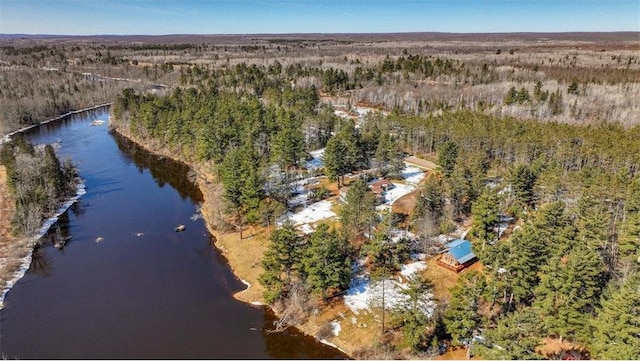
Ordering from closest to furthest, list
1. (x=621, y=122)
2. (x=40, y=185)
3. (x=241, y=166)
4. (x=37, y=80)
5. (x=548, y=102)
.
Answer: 1. (x=241, y=166)
2. (x=40, y=185)
3. (x=621, y=122)
4. (x=548, y=102)
5. (x=37, y=80)

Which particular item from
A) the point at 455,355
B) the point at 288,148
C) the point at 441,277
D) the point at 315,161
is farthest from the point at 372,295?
the point at 315,161

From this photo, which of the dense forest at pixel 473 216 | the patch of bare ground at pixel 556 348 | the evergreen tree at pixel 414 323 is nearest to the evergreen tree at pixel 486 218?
the dense forest at pixel 473 216

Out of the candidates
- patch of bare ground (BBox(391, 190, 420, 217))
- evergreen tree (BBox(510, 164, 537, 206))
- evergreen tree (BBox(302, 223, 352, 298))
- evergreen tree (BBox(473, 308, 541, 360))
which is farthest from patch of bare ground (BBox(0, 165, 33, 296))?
evergreen tree (BBox(510, 164, 537, 206))

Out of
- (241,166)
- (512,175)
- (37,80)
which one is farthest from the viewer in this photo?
(37,80)

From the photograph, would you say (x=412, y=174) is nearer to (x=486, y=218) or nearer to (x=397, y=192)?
(x=397, y=192)

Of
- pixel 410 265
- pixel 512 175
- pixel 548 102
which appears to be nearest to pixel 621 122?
pixel 548 102

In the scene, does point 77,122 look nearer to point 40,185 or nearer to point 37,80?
point 37,80
